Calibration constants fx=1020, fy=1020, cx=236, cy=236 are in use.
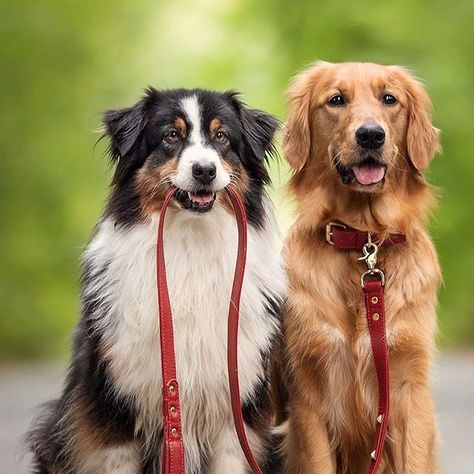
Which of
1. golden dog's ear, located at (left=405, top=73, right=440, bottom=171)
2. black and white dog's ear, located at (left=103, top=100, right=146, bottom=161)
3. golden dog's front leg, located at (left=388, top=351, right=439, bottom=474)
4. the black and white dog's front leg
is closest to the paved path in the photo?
golden dog's front leg, located at (left=388, top=351, right=439, bottom=474)

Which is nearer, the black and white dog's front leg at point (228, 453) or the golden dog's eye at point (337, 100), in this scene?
the black and white dog's front leg at point (228, 453)

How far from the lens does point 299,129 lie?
3.81 metres

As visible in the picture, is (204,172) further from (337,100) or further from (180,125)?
(337,100)

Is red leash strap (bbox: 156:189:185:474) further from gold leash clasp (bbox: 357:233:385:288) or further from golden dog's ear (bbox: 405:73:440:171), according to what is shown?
golden dog's ear (bbox: 405:73:440:171)

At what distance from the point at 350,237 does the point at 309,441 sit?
2.43 feet

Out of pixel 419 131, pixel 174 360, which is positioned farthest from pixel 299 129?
pixel 174 360

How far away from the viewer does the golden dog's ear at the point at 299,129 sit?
3799 millimetres

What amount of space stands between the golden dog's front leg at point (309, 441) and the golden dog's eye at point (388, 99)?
3.65 ft

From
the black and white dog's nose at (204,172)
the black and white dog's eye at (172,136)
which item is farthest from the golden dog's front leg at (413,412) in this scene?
the black and white dog's eye at (172,136)

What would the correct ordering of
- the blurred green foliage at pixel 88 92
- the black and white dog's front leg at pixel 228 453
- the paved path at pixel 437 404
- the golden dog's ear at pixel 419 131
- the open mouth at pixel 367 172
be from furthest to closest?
the blurred green foliage at pixel 88 92
the paved path at pixel 437 404
the golden dog's ear at pixel 419 131
the open mouth at pixel 367 172
the black and white dog's front leg at pixel 228 453

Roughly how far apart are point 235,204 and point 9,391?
12.9ft

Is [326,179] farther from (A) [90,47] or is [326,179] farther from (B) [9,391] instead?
(A) [90,47]

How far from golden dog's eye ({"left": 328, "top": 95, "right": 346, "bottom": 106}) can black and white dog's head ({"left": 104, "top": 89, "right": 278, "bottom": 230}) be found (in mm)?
328

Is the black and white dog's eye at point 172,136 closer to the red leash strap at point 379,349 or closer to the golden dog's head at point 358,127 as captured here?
the golden dog's head at point 358,127
